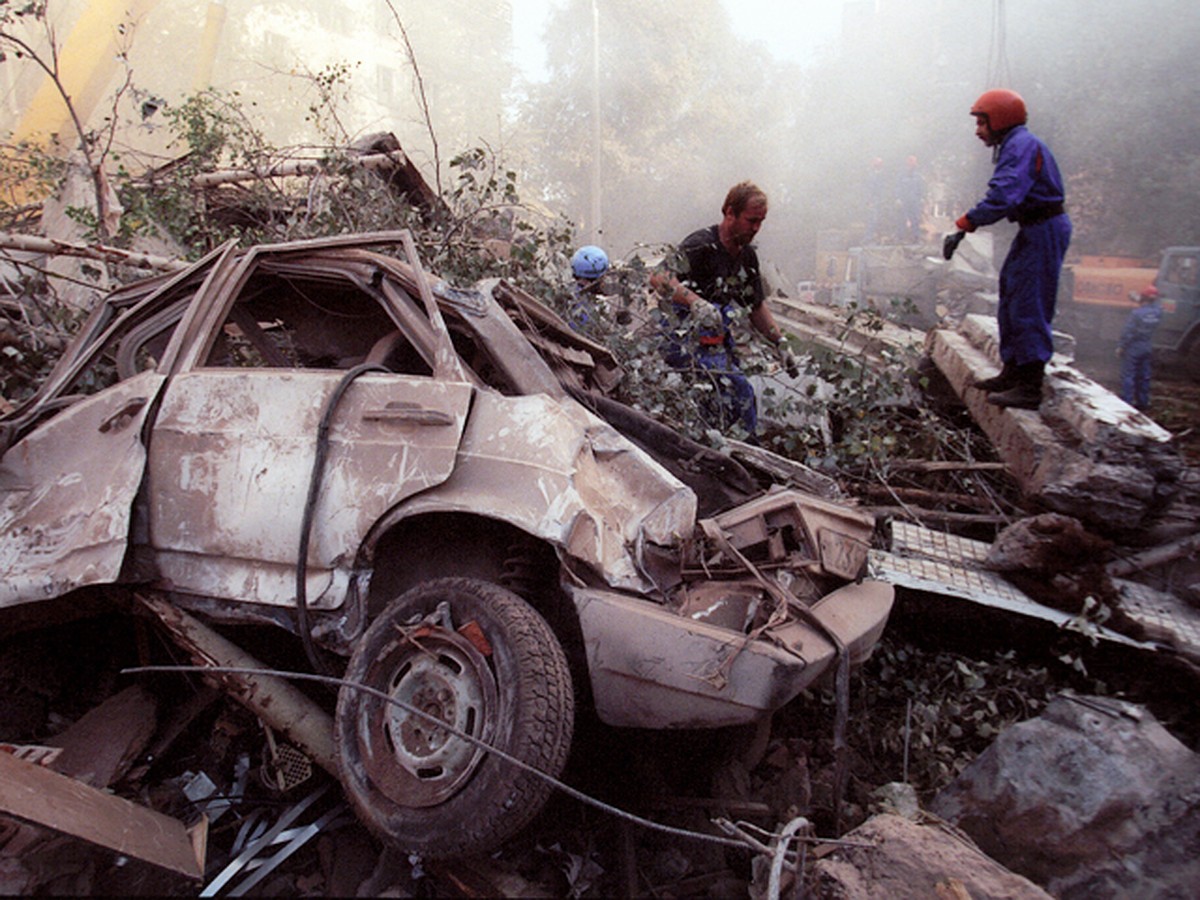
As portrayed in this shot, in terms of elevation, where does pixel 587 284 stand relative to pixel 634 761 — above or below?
above

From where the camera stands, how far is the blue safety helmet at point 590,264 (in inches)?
213

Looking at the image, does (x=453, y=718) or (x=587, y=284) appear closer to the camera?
(x=453, y=718)

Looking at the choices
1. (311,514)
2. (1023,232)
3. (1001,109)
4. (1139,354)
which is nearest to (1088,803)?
(311,514)

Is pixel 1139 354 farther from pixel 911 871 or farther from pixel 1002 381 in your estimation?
pixel 911 871

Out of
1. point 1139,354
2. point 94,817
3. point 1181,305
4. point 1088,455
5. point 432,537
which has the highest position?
point 432,537

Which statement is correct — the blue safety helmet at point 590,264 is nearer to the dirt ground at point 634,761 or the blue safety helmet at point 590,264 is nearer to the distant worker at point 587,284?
the distant worker at point 587,284

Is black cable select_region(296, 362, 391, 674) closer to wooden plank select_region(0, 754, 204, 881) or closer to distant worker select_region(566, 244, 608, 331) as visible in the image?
wooden plank select_region(0, 754, 204, 881)

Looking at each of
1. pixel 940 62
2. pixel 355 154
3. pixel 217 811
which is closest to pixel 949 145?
pixel 940 62

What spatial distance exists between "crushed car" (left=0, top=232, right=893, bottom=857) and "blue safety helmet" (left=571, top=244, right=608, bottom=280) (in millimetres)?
2059

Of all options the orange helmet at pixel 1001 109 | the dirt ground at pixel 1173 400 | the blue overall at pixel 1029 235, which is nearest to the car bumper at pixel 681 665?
the blue overall at pixel 1029 235

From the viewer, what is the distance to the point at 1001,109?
509 cm

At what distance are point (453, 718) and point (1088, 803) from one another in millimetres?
1974

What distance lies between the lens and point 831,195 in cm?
2552

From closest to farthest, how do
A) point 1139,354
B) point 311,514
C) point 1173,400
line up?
point 311,514 → point 1139,354 → point 1173,400
